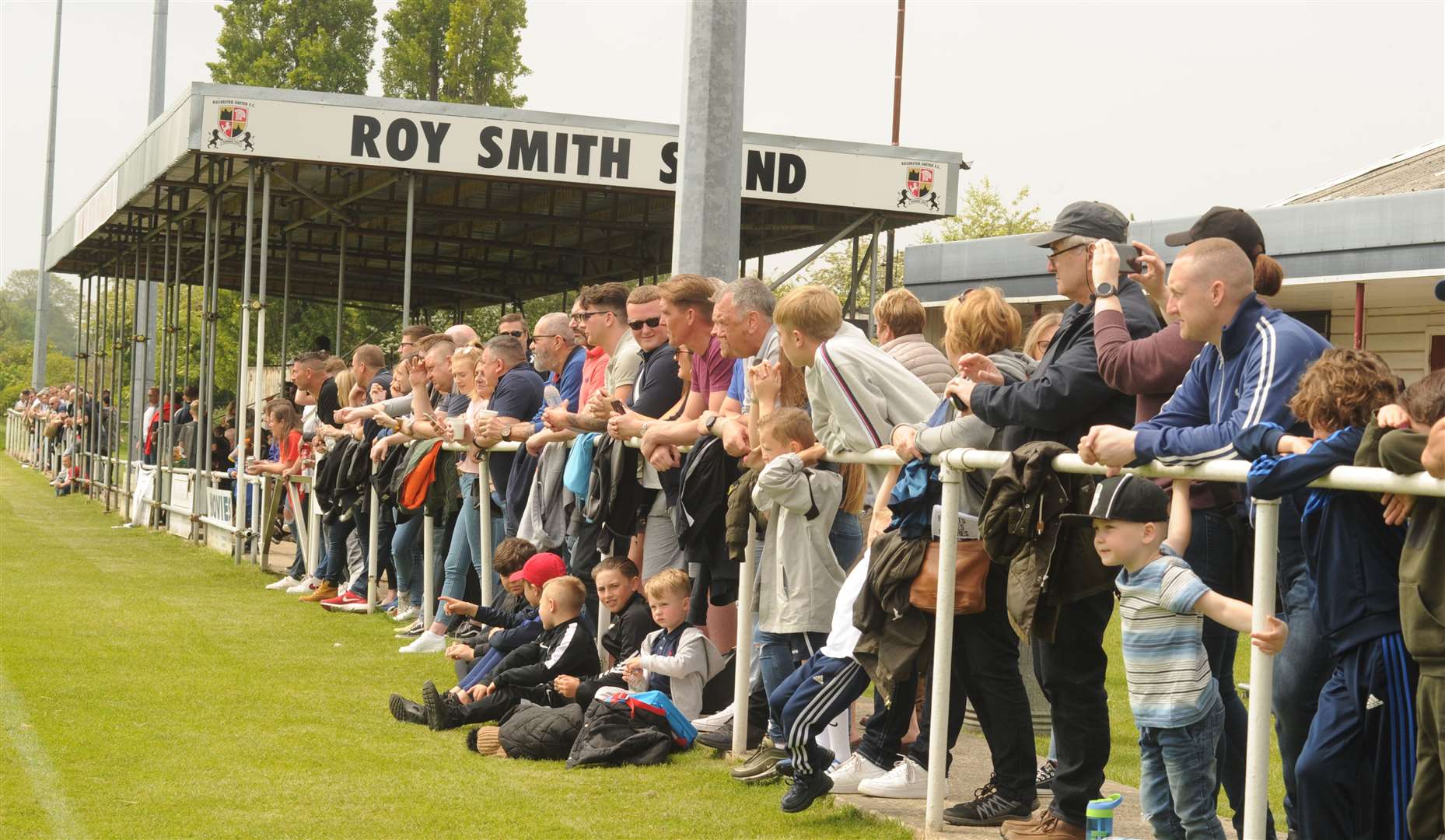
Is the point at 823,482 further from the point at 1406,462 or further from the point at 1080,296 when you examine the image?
the point at 1406,462

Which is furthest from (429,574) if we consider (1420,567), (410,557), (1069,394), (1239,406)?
(1420,567)

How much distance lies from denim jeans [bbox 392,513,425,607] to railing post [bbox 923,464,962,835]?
274 inches

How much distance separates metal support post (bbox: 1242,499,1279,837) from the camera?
3850 millimetres

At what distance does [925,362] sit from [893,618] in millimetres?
1410

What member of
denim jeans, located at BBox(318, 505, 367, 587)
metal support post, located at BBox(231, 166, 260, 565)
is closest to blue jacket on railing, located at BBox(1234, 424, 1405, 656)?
denim jeans, located at BBox(318, 505, 367, 587)

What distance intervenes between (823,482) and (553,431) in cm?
267

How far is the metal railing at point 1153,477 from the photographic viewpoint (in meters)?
3.64

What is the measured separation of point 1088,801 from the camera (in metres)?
4.82

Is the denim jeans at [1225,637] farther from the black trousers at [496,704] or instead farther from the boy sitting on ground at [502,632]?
the boy sitting on ground at [502,632]

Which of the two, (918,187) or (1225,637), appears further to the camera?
(918,187)

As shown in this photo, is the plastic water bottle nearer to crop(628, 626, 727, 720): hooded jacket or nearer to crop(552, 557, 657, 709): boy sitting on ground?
crop(628, 626, 727, 720): hooded jacket

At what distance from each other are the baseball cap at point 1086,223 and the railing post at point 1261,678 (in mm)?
1711

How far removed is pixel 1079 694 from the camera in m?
4.86

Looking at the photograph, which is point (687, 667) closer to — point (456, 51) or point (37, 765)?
point (37, 765)
